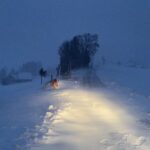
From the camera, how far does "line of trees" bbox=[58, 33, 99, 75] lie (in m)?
86.2

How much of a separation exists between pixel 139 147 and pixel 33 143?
3193 millimetres

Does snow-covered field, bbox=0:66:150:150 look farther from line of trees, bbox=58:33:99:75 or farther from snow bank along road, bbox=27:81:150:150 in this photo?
line of trees, bbox=58:33:99:75

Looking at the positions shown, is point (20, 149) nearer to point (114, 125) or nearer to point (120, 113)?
point (114, 125)

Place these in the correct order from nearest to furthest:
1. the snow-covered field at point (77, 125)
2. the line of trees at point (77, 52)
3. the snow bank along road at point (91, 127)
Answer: the snow bank along road at point (91, 127) → the snow-covered field at point (77, 125) → the line of trees at point (77, 52)

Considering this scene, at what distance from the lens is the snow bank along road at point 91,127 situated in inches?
577

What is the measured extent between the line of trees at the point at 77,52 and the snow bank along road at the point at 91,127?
2278 inches

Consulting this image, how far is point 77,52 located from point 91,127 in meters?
71.9

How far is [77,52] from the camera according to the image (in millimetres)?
89375

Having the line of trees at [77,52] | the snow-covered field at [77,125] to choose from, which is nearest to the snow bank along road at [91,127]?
the snow-covered field at [77,125]

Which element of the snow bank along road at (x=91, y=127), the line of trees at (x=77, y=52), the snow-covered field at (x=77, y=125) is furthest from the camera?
the line of trees at (x=77, y=52)

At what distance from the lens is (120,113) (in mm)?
21688

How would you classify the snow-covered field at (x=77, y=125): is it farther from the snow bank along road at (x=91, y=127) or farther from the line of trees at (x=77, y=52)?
the line of trees at (x=77, y=52)

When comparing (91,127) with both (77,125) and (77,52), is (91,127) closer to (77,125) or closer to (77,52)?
(77,125)

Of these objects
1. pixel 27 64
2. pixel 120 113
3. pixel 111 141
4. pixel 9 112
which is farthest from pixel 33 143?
pixel 27 64
